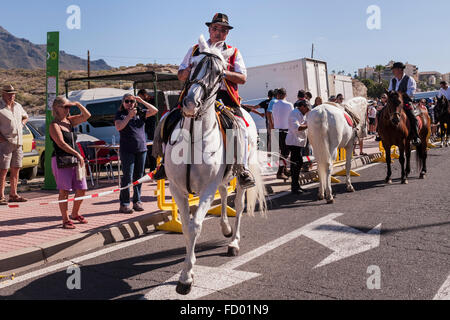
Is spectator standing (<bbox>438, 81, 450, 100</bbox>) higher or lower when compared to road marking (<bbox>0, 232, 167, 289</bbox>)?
higher

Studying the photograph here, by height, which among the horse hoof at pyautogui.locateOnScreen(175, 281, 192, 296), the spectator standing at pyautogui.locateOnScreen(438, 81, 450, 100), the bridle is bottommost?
the horse hoof at pyautogui.locateOnScreen(175, 281, 192, 296)

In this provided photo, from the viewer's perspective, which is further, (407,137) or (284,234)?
(407,137)

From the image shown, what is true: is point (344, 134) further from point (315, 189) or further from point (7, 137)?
point (7, 137)

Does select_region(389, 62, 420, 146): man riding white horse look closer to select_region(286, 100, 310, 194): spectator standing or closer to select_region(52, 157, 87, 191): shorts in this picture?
select_region(286, 100, 310, 194): spectator standing

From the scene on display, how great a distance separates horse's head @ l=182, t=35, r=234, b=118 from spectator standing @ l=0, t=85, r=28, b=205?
6.14 m

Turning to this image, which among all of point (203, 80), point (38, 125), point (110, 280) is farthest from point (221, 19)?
point (38, 125)

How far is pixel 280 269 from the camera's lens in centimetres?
469

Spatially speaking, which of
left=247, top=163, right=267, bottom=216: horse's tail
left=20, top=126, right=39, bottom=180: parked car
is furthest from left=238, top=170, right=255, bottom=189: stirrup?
left=20, top=126, right=39, bottom=180: parked car

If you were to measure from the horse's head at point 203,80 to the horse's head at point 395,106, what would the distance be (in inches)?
293

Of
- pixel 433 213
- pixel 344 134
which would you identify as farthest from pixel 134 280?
pixel 344 134

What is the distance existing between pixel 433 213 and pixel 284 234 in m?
2.88

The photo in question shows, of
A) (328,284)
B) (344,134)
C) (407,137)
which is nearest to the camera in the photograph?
(328,284)

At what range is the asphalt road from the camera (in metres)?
4.12

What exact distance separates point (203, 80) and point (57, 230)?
3886 mm
